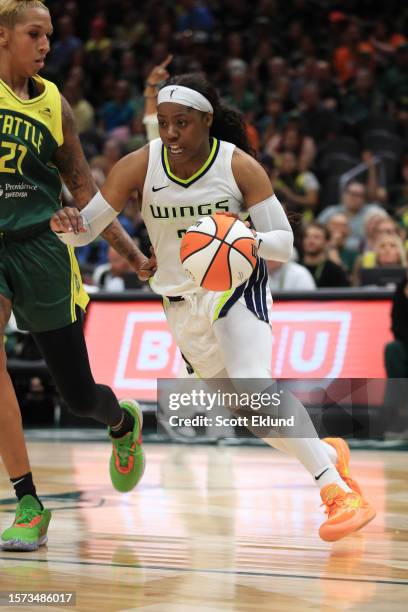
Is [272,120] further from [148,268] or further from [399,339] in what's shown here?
[148,268]

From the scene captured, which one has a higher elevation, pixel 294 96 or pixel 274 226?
pixel 274 226

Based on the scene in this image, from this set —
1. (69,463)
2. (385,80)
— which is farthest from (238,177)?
(385,80)

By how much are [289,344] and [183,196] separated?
430 centimetres

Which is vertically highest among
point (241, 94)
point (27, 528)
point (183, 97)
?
point (183, 97)

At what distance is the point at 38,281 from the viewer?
176 inches

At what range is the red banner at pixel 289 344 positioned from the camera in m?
8.63

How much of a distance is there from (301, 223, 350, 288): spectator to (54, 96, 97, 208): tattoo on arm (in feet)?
17.2

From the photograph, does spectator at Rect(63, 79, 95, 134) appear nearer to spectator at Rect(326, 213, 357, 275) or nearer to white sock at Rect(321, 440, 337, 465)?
spectator at Rect(326, 213, 357, 275)

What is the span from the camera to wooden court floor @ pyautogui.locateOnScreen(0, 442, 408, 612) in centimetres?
346

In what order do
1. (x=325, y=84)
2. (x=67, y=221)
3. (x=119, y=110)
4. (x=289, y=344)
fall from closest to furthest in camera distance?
Answer: (x=67, y=221)
(x=289, y=344)
(x=325, y=84)
(x=119, y=110)

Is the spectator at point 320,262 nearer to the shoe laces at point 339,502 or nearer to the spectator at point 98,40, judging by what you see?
the shoe laces at point 339,502

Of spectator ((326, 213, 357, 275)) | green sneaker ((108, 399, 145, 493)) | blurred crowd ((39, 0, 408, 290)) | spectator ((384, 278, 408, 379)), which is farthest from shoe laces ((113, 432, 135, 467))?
spectator ((326, 213, 357, 275))

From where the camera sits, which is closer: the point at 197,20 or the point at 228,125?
the point at 228,125

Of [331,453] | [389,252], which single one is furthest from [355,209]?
[331,453]
